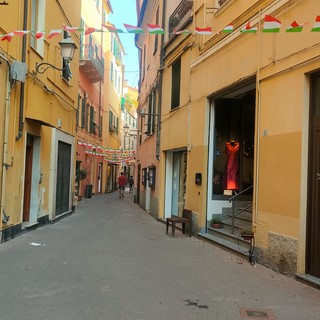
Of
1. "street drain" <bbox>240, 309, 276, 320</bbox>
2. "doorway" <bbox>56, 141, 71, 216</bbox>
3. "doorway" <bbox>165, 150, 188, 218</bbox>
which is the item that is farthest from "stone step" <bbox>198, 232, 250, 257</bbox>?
"doorway" <bbox>56, 141, 71, 216</bbox>

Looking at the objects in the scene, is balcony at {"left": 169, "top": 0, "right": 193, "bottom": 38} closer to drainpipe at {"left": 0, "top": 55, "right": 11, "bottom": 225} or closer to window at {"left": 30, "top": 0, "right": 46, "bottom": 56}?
window at {"left": 30, "top": 0, "right": 46, "bottom": 56}

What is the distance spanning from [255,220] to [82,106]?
18.5 metres

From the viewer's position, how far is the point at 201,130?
443 inches

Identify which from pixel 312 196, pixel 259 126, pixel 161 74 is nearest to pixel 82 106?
pixel 161 74

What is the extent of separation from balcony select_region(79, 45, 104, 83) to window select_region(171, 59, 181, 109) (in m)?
10.6

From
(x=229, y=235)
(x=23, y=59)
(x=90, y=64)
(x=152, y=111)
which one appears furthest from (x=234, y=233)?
(x=90, y=64)

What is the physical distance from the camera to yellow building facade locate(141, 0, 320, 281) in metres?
6.79

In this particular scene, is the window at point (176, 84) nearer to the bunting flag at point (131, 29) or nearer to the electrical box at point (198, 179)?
the electrical box at point (198, 179)

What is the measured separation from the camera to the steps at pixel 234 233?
29.2 feet

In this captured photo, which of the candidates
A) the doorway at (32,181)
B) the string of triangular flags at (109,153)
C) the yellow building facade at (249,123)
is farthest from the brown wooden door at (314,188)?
the string of triangular flags at (109,153)

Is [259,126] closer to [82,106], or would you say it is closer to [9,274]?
[9,274]

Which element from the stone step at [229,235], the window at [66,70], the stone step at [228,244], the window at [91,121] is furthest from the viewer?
the window at [91,121]

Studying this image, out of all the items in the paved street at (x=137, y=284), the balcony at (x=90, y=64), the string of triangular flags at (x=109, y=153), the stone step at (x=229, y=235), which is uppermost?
the balcony at (x=90, y=64)

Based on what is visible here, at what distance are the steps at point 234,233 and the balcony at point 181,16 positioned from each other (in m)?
5.57
